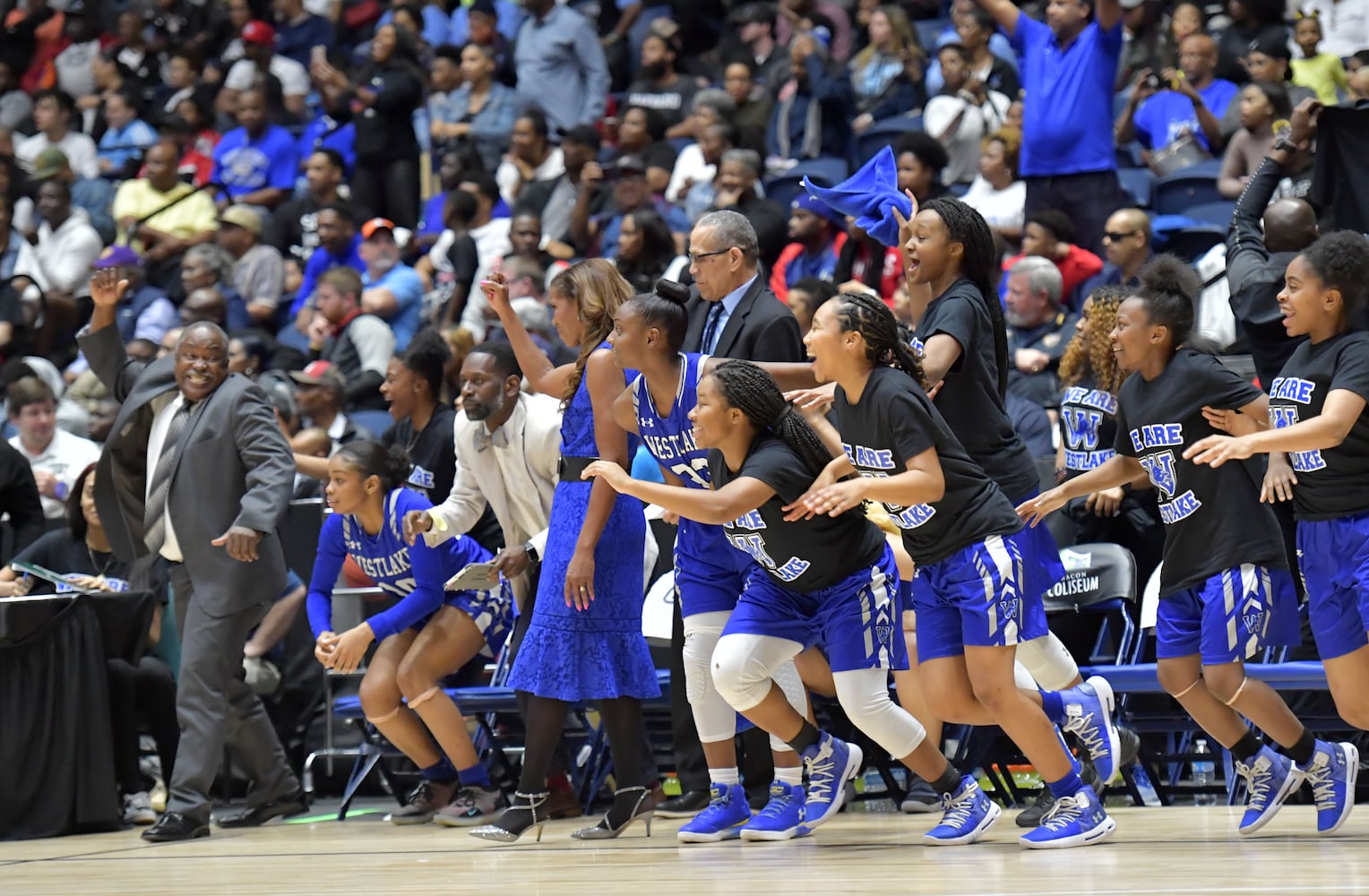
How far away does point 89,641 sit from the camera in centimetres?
695

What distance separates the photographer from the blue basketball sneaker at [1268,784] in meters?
4.95

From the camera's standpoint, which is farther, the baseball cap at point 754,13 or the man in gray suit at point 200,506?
the baseball cap at point 754,13

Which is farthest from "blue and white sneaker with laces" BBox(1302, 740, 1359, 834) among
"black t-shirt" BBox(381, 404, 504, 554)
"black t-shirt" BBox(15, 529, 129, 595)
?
"black t-shirt" BBox(15, 529, 129, 595)

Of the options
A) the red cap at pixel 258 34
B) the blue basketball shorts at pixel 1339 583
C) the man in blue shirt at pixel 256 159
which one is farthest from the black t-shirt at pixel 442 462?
the red cap at pixel 258 34

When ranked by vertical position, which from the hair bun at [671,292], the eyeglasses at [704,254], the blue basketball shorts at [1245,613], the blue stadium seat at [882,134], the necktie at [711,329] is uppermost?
the blue stadium seat at [882,134]

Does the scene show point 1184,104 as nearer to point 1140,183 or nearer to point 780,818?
point 1140,183

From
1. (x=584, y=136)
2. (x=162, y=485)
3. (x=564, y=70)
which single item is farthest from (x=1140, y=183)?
(x=162, y=485)

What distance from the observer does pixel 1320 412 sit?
4.83m

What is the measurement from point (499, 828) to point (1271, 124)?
573cm

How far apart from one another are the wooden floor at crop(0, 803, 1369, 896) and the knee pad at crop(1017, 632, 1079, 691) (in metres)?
0.50

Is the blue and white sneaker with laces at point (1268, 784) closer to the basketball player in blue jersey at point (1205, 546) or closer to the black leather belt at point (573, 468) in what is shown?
the basketball player in blue jersey at point (1205, 546)

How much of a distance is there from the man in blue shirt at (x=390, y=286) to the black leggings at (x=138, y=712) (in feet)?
12.5

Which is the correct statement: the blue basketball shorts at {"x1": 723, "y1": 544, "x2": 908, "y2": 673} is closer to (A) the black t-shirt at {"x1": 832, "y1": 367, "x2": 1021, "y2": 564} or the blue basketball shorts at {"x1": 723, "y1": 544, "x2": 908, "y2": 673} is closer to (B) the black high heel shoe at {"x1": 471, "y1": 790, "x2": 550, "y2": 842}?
(A) the black t-shirt at {"x1": 832, "y1": 367, "x2": 1021, "y2": 564}

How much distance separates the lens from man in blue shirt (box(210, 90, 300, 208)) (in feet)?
46.1
